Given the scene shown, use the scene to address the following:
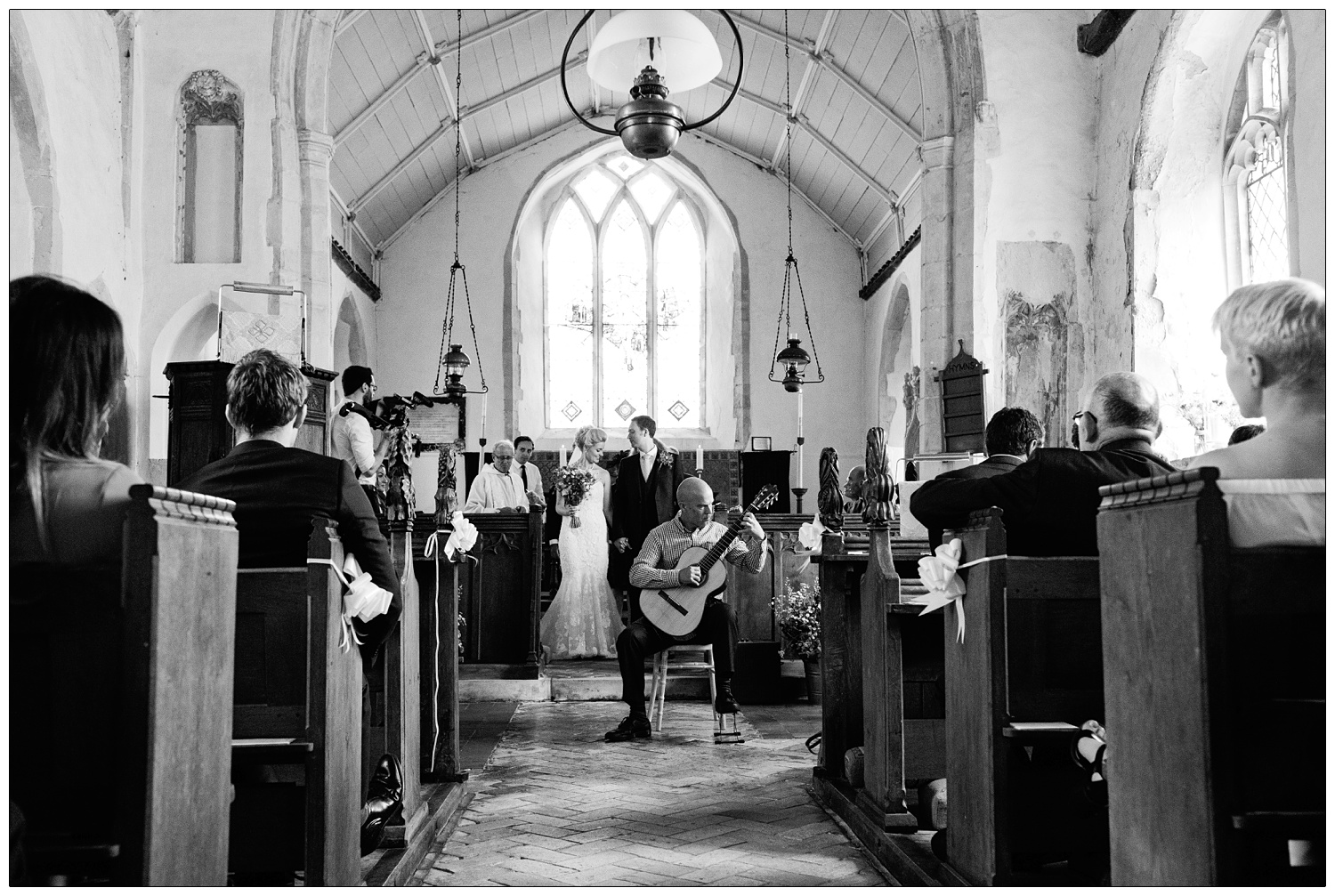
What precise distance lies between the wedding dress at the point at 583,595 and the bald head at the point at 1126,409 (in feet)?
16.8

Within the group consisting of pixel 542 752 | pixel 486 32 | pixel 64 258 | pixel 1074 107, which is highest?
pixel 486 32

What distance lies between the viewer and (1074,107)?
8.22 metres

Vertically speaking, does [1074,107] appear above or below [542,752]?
above

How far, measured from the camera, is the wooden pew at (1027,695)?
7.91ft

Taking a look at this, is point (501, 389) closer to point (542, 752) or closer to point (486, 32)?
point (486, 32)

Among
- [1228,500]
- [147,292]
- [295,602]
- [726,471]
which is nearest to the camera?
[1228,500]

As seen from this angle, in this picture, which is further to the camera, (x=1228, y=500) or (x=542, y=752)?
(x=542, y=752)

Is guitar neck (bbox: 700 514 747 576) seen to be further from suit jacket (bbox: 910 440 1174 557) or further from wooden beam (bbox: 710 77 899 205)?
wooden beam (bbox: 710 77 899 205)

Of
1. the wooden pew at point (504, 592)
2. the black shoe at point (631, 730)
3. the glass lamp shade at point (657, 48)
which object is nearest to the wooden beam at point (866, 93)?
the wooden pew at point (504, 592)

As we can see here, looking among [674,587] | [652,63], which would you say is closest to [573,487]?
[674,587]

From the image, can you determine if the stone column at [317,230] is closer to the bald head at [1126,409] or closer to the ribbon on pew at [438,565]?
the ribbon on pew at [438,565]

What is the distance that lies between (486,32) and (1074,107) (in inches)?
215

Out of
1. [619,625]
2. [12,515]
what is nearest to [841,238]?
[619,625]

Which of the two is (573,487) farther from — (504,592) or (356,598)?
(356,598)
